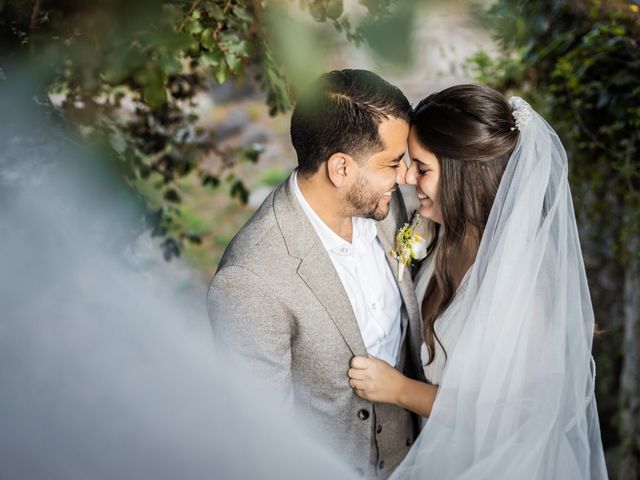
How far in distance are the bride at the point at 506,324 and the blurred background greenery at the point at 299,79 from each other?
29 cm

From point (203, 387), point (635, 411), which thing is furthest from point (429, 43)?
point (635, 411)

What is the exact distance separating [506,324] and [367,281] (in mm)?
573

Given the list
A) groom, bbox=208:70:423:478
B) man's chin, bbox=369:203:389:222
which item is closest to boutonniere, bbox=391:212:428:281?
groom, bbox=208:70:423:478

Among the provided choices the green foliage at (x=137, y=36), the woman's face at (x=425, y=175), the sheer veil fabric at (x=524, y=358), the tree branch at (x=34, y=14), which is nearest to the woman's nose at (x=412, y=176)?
the woman's face at (x=425, y=175)

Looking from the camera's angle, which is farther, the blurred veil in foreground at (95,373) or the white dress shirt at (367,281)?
the white dress shirt at (367,281)

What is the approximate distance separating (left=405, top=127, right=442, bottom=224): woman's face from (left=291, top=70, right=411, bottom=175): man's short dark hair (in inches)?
5.0

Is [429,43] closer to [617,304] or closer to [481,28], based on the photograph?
[481,28]

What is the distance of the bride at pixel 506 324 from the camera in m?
1.80

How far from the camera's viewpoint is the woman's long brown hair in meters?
1.89

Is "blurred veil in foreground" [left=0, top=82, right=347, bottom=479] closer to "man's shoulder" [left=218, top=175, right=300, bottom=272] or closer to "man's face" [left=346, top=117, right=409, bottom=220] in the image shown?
"man's shoulder" [left=218, top=175, right=300, bottom=272]

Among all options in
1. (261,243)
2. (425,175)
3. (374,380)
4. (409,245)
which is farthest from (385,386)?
(425,175)

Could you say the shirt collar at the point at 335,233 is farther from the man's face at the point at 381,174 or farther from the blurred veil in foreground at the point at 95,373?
the blurred veil in foreground at the point at 95,373

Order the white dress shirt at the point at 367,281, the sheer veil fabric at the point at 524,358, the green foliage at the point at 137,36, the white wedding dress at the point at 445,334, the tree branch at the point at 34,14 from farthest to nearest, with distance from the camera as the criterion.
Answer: the white dress shirt at the point at 367,281 → the white wedding dress at the point at 445,334 → the sheer veil fabric at the point at 524,358 → the tree branch at the point at 34,14 → the green foliage at the point at 137,36

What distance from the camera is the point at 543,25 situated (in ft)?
9.36
